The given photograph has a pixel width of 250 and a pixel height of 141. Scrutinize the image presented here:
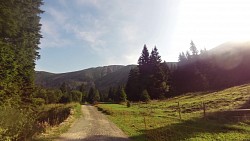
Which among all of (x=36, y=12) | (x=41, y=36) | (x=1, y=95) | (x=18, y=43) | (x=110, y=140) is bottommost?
(x=110, y=140)

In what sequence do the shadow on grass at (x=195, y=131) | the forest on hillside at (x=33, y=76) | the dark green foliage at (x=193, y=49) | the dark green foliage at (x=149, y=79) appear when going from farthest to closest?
the dark green foliage at (x=193, y=49), the dark green foliage at (x=149, y=79), the forest on hillside at (x=33, y=76), the shadow on grass at (x=195, y=131)

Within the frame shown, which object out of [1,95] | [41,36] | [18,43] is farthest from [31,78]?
[1,95]

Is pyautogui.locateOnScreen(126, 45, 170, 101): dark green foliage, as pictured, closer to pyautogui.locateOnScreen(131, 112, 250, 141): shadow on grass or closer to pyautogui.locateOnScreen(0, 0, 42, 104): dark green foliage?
pyautogui.locateOnScreen(0, 0, 42, 104): dark green foliage

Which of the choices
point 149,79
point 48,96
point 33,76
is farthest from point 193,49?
point 33,76

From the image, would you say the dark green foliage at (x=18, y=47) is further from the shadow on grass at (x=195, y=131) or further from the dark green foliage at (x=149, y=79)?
the dark green foliage at (x=149, y=79)

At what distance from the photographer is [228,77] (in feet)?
275

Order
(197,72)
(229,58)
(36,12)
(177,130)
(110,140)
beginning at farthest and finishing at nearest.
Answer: (229,58) → (197,72) → (36,12) → (177,130) → (110,140)

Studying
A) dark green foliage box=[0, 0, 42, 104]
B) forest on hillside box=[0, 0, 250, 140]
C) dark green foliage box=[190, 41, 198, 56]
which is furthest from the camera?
dark green foliage box=[190, 41, 198, 56]

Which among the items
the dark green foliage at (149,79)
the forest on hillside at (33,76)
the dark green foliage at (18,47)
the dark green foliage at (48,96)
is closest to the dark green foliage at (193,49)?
the forest on hillside at (33,76)

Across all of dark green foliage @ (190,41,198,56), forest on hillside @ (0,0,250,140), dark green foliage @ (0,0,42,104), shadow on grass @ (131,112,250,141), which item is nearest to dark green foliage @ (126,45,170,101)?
forest on hillside @ (0,0,250,140)

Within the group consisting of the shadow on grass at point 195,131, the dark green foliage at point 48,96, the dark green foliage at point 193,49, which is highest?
the dark green foliage at point 193,49

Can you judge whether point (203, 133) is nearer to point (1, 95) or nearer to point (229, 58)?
point (1, 95)

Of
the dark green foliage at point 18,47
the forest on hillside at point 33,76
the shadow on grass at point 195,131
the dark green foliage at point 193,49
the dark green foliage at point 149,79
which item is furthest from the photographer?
the dark green foliage at point 193,49

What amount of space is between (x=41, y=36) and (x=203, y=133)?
86.8ft
